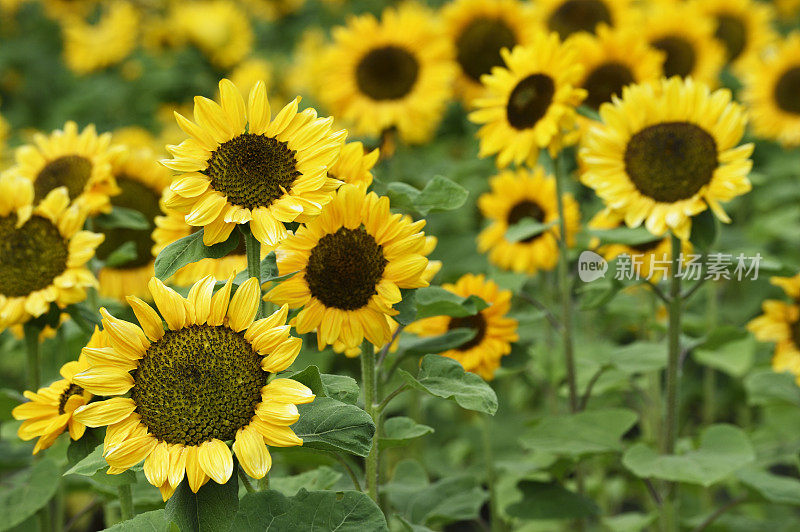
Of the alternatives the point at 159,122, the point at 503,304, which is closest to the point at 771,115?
the point at 503,304

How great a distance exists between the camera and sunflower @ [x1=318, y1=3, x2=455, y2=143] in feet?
9.45

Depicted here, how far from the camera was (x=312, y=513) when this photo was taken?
1185 mm

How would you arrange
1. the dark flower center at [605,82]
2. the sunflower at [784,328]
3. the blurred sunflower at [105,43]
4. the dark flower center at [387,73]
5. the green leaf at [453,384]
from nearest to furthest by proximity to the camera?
the green leaf at [453,384] < the sunflower at [784,328] < the dark flower center at [605,82] < the dark flower center at [387,73] < the blurred sunflower at [105,43]

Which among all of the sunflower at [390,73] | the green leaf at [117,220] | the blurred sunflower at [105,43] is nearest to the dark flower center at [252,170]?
the green leaf at [117,220]

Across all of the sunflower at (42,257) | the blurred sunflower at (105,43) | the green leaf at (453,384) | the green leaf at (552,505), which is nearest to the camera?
the green leaf at (453,384)

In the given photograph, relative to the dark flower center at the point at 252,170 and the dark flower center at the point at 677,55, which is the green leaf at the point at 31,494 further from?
the dark flower center at the point at 677,55

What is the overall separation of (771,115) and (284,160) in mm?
2433

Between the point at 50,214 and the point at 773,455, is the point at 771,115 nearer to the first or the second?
the point at 773,455

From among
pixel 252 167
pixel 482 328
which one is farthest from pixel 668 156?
pixel 252 167

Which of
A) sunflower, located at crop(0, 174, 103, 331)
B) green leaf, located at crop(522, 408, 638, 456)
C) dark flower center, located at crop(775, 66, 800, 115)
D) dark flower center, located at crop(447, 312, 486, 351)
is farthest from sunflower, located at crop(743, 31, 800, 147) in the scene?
sunflower, located at crop(0, 174, 103, 331)

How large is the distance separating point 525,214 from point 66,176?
1138 millimetres

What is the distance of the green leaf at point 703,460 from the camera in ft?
5.46

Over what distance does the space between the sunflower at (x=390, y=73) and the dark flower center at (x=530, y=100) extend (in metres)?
0.92

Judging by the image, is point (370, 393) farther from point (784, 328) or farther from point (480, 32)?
point (480, 32)
